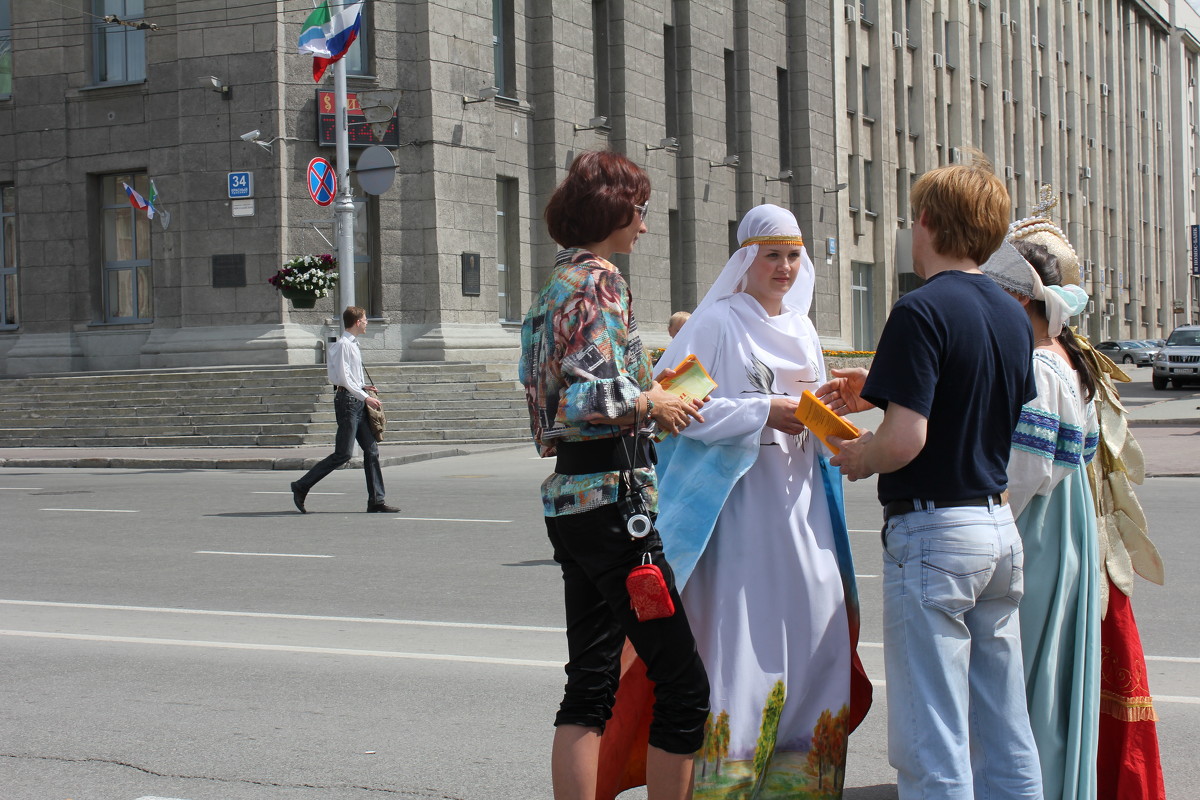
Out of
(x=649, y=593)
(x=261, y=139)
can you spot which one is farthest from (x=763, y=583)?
(x=261, y=139)

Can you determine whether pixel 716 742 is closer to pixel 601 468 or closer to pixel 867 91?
pixel 601 468

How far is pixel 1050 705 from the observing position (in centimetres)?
385

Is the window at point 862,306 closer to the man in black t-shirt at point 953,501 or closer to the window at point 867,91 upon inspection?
the window at point 867,91

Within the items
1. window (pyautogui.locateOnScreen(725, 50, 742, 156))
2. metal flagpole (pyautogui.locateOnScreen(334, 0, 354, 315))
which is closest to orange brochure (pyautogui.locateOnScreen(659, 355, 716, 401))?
metal flagpole (pyautogui.locateOnScreen(334, 0, 354, 315))

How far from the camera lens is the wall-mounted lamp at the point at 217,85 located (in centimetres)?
2570

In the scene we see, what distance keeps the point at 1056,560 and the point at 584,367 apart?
150 centimetres

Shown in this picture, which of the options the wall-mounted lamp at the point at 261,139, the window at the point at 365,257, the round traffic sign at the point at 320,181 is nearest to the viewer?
the round traffic sign at the point at 320,181

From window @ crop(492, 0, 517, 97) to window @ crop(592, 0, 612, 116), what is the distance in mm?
3204

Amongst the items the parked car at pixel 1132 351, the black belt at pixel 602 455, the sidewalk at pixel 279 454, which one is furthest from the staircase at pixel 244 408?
the parked car at pixel 1132 351

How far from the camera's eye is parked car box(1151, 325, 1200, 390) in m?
37.7

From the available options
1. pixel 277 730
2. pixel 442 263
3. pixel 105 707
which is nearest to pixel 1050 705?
pixel 277 730

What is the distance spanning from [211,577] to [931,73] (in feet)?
146

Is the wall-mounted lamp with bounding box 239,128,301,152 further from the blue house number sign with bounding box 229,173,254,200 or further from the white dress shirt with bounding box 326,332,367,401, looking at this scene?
the white dress shirt with bounding box 326,332,367,401

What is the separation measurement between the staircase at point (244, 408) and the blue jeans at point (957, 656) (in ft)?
60.1
